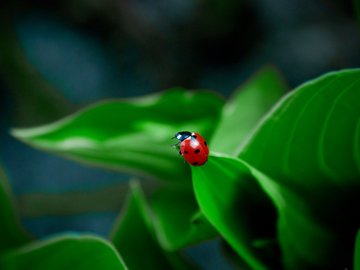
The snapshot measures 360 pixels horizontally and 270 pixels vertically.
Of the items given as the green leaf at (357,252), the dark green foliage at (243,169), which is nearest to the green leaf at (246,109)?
the dark green foliage at (243,169)

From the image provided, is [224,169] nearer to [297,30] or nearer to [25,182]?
[297,30]

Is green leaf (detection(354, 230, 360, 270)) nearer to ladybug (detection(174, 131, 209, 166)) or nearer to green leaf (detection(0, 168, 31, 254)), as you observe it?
ladybug (detection(174, 131, 209, 166))

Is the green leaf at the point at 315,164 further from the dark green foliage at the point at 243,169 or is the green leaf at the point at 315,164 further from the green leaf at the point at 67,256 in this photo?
the green leaf at the point at 67,256

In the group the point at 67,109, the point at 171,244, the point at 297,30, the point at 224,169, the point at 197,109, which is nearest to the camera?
the point at 224,169

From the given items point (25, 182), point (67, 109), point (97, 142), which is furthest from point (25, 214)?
point (97, 142)

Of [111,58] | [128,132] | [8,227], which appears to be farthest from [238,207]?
[111,58]

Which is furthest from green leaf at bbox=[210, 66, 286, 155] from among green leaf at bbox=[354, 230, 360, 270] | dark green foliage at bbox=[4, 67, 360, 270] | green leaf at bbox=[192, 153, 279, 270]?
green leaf at bbox=[354, 230, 360, 270]

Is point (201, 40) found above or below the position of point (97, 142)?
above
